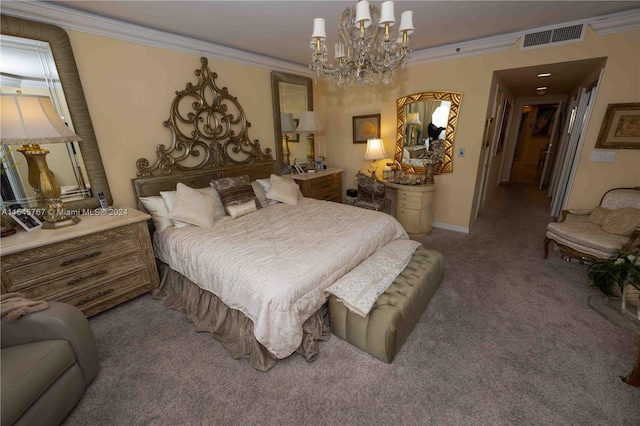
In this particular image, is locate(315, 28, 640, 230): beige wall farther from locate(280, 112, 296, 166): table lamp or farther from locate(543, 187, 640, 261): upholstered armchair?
locate(280, 112, 296, 166): table lamp

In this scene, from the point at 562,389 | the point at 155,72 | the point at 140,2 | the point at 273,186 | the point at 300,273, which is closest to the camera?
the point at 562,389

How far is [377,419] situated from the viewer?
4.65 feet

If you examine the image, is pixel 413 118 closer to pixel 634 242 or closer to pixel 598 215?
pixel 598 215

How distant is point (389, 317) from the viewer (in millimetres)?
1696

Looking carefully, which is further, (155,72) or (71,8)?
(155,72)

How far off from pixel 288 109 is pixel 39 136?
3052mm

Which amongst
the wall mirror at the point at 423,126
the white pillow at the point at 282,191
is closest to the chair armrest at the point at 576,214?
the wall mirror at the point at 423,126

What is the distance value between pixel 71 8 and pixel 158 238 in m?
2.10

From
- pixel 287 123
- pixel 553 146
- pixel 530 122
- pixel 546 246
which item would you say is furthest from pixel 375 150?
pixel 530 122

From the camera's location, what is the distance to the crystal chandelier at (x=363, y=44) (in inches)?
65.2

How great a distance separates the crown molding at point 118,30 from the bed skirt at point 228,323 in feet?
7.62

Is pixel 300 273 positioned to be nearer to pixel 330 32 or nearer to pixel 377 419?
pixel 377 419

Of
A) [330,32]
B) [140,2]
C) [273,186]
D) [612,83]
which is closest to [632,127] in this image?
[612,83]

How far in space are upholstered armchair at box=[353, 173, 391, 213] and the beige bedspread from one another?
Answer: 986mm
